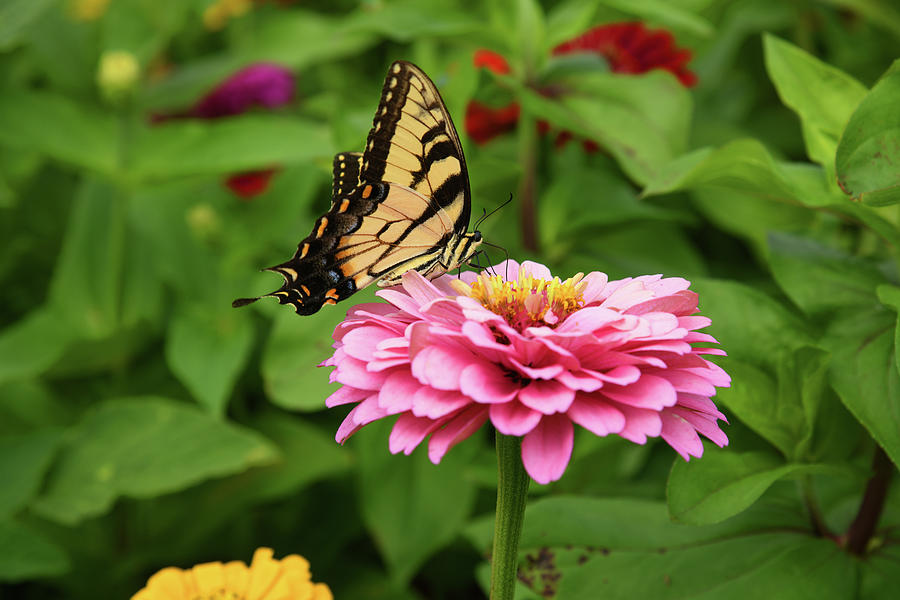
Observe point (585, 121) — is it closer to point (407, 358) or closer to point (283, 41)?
point (407, 358)

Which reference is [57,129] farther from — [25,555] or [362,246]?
[362,246]

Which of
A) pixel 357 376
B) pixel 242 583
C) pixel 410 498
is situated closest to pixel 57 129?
pixel 410 498

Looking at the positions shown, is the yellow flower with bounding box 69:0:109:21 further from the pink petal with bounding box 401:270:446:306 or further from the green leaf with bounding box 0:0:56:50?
the pink petal with bounding box 401:270:446:306

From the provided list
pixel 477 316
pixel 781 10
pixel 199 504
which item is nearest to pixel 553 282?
pixel 477 316

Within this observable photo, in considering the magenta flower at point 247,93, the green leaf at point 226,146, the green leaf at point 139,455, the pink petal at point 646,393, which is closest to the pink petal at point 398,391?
the pink petal at point 646,393

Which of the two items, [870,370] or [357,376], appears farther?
[870,370]

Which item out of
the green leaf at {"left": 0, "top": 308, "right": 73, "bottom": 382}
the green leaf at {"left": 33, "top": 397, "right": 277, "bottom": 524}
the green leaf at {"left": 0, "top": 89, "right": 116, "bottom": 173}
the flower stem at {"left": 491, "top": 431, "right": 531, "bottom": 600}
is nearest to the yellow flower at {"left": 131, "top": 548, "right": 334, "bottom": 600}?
the flower stem at {"left": 491, "top": 431, "right": 531, "bottom": 600}

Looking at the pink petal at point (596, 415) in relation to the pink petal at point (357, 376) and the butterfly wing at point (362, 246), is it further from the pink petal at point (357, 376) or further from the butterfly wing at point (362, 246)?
the butterfly wing at point (362, 246)
